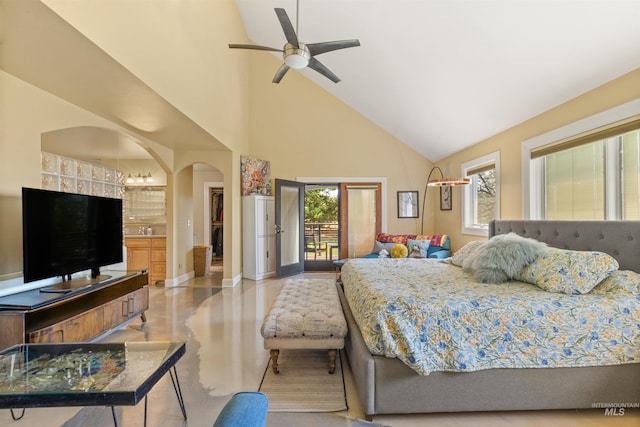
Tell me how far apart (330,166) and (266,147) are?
142 centimetres

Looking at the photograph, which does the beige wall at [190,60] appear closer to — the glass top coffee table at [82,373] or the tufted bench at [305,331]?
the glass top coffee table at [82,373]

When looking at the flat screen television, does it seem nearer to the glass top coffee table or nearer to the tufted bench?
the glass top coffee table

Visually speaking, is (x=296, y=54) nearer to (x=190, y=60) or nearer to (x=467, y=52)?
(x=190, y=60)

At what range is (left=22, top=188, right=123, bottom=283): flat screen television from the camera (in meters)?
2.21

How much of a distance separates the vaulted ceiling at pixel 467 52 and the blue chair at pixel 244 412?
313 cm

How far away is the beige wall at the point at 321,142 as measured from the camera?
6172mm

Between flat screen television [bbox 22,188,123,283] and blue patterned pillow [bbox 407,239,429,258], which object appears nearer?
flat screen television [bbox 22,188,123,283]

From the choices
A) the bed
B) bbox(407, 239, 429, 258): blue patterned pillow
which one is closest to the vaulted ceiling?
bbox(407, 239, 429, 258): blue patterned pillow

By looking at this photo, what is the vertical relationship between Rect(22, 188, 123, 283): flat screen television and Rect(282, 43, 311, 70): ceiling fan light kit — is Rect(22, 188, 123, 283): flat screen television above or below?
below

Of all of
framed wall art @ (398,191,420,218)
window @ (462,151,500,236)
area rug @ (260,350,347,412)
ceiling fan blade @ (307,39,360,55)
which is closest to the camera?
area rug @ (260,350,347,412)

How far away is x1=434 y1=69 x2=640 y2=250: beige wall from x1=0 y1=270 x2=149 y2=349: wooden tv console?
4539mm

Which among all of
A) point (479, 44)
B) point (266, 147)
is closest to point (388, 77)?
point (479, 44)

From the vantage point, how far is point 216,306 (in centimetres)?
399

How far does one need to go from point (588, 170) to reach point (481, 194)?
1.87 m
